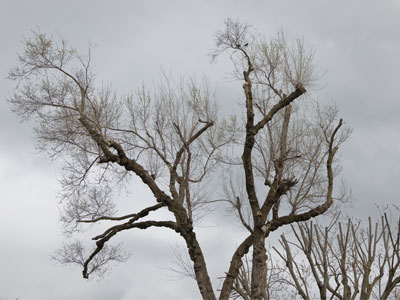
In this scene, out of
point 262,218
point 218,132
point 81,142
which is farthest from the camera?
point 218,132

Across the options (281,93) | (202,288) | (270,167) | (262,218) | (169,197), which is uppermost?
(281,93)

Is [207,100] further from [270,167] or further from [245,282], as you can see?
[245,282]

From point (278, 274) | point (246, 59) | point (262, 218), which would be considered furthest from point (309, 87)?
point (278, 274)

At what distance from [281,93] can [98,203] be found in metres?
6.39

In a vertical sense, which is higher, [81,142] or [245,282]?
[81,142]

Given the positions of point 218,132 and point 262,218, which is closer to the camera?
point 262,218

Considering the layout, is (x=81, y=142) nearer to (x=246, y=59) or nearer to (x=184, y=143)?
(x=184, y=143)

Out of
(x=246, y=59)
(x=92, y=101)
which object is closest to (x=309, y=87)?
(x=246, y=59)

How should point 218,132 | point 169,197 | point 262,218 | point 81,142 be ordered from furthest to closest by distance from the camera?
1. point 218,132
2. point 81,142
3. point 169,197
4. point 262,218

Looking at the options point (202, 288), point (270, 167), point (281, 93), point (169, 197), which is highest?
point (281, 93)

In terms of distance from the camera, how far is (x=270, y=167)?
14.3 meters

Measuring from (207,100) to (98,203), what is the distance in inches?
180

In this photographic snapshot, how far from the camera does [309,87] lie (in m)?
14.1

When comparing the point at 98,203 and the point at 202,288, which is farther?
the point at 98,203
